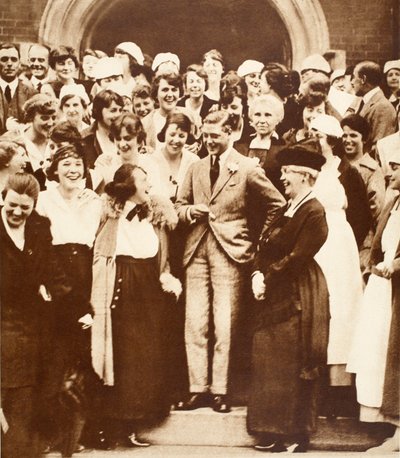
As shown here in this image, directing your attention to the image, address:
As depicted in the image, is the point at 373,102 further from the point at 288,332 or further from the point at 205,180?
the point at 288,332

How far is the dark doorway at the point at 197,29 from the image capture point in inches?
169

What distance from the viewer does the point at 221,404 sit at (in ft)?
13.7

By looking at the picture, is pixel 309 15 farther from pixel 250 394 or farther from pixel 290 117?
pixel 250 394

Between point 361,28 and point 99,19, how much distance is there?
5.46 feet

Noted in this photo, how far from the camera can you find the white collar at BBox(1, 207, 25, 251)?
13.8 feet

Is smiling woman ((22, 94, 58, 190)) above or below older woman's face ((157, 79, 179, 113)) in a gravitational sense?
below

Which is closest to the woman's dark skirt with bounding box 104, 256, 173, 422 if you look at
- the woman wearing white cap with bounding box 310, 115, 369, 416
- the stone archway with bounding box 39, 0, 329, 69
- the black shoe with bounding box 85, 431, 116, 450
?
the black shoe with bounding box 85, 431, 116, 450

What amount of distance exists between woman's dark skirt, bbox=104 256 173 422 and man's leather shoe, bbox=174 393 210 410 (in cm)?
9

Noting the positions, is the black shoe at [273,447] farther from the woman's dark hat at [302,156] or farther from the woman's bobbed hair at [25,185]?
the woman's bobbed hair at [25,185]

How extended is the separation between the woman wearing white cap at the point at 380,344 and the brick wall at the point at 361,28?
3.73 feet

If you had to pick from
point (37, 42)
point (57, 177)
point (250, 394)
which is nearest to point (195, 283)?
point (250, 394)

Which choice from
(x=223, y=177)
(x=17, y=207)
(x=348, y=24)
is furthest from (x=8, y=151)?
(x=348, y=24)

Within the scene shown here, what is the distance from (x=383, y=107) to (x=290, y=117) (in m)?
0.59

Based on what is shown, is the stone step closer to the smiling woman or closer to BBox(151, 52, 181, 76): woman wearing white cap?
the smiling woman
